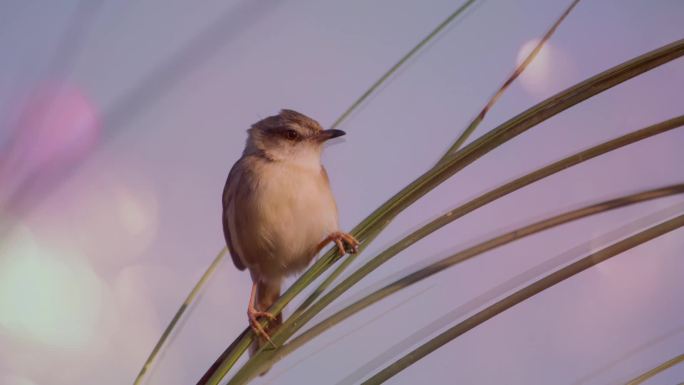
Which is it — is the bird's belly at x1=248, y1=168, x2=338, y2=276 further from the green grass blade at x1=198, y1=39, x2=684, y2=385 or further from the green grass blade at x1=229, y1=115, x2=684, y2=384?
the green grass blade at x1=229, y1=115, x2=684, y2=384

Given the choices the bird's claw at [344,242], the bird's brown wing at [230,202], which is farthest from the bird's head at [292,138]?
the bird's claw at [344,242]

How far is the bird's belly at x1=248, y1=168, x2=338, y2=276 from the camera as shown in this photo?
2619 mm

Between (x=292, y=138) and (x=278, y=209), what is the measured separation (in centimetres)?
58

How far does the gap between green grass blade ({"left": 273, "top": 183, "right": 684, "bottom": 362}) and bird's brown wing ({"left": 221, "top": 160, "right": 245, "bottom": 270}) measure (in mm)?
1542

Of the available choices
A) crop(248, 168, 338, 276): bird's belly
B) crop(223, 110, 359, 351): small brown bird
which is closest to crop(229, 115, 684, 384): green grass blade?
crop(223, 110, 359, 351): small brown bird

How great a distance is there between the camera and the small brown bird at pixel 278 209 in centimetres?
262

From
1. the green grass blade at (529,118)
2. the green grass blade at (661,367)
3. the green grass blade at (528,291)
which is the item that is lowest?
the green grass blade at (661,367)

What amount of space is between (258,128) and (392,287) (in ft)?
7.12

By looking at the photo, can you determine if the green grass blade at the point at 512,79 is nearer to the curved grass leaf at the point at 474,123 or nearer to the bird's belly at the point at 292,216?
the curved grass leaf at the point at 474,123

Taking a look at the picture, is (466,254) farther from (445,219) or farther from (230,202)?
(230,202)

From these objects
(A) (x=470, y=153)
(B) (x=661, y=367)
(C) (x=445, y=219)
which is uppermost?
Result: (A) (x=470, y=153)

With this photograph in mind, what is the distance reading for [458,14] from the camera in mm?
1485

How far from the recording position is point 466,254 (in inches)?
53.7

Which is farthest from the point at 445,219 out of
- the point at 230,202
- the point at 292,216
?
the point at 230,202
